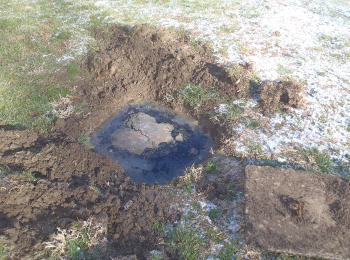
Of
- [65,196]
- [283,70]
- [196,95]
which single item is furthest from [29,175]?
[283,70]

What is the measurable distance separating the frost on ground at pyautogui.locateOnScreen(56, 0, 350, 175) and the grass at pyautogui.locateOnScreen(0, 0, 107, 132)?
1.48 m

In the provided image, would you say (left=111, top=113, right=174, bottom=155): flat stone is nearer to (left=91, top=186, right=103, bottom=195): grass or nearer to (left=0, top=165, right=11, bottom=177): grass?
(left=91, top=186, right=103, bottom=195): grass

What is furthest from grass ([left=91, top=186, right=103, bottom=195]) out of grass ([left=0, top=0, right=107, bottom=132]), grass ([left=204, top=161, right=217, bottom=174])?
grass ([left=0, top=0, right=107, bottom=132])

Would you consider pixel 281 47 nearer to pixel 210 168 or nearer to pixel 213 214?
pixel 210 168

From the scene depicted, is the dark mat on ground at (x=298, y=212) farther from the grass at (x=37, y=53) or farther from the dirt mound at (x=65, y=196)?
the grass at (x=37, y=53)

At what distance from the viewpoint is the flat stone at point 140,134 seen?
5117 millimetres

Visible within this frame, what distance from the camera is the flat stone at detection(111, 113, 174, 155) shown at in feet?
16.8

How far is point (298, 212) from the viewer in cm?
334

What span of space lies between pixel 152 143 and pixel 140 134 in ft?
1.22

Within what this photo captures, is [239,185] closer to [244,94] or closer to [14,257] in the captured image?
[244,94]

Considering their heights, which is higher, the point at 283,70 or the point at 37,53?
the point at 37,53

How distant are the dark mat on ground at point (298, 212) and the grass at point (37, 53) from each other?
456cm

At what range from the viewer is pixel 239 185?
13.5ft

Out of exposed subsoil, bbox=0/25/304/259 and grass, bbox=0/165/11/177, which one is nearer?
exposed subsoil, bbox=0/25/304/259
